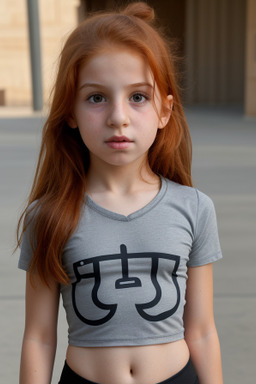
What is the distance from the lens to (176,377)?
1.64m

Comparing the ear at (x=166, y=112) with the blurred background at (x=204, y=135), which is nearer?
the ear at (x=166, y=112)

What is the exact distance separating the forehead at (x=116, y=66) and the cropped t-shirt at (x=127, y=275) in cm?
31

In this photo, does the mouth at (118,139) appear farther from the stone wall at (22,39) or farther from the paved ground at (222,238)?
the stone wall at (22,39)

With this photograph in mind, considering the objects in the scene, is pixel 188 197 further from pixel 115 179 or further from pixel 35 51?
pixel 35 51

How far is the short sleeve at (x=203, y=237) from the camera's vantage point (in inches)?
68.1

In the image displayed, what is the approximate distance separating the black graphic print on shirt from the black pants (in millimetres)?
139

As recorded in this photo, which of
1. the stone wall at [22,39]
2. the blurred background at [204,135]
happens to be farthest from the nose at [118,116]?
the stone wall at [22,39]

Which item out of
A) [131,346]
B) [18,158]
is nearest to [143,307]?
[131,346]

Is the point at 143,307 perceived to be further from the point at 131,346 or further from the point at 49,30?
the point at 49,30

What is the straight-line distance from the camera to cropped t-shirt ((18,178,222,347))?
1.61m

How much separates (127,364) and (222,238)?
3235 mm

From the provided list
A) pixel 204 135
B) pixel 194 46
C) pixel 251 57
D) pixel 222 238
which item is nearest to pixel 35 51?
pixel 251 57

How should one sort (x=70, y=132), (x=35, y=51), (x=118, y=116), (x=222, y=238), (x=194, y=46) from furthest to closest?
(x=194, y=46), (x=35, y=51), (x=222, y=238), (x=70, y=132), (x=118, y=116)

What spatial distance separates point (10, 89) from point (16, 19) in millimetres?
2189
